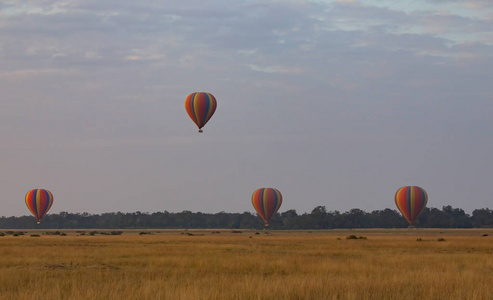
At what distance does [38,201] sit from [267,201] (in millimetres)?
41404

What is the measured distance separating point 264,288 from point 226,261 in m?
13.3

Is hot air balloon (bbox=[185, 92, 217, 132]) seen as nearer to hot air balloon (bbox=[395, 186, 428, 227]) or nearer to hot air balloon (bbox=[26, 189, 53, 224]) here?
hot air balloon (bbox=[395, 186, 428, 227])

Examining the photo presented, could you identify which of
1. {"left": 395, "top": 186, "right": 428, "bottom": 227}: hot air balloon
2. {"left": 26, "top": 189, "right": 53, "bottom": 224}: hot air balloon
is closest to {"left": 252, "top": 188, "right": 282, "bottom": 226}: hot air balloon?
{"left": 395, "top": 186, "right": 428, "bottom": 227}: hot air balloon

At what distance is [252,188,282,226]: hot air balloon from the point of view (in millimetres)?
103812

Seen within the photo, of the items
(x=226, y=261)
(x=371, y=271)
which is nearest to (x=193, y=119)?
(x=226, y=261)

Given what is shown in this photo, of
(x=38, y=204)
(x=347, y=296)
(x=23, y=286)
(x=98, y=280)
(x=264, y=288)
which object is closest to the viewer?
(x=347, y=296)

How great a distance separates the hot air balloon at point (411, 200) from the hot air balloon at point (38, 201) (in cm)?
6137

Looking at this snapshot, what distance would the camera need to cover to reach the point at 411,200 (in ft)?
323

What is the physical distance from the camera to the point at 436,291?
16812 mm

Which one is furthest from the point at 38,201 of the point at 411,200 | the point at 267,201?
the point at 411,200

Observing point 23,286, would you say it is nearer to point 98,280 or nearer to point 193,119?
point 98,280

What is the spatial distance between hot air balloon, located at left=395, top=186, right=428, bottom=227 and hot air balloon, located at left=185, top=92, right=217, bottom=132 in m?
39.7

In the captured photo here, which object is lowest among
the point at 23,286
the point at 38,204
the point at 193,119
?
the point at 23,286

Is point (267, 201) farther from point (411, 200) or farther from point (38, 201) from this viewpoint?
point (38, 201)
